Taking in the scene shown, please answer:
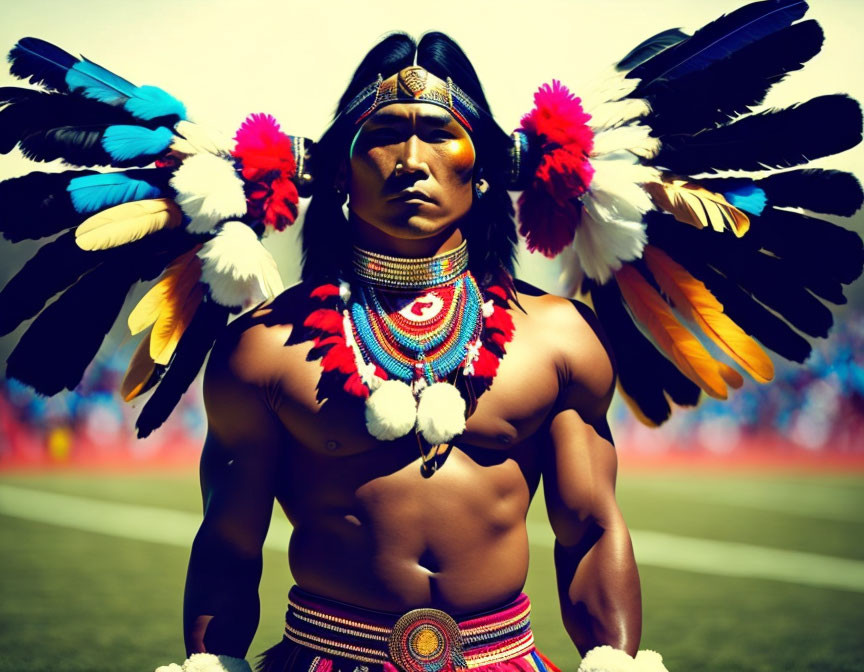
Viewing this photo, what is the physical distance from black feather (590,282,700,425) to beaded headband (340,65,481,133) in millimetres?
616

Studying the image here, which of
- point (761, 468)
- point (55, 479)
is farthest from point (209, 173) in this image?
point (761, 468)

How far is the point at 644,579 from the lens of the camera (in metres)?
9.12

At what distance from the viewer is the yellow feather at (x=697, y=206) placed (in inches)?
116

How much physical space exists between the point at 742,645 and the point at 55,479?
34.2ft

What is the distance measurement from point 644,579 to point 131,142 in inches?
278

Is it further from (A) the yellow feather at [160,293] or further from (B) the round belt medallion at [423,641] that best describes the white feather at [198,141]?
(B) the round belt medallion at [423,641]

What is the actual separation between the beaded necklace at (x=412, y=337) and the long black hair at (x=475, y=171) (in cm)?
9

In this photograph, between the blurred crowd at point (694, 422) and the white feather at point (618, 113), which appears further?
the blurred crowd at point (694, 422)

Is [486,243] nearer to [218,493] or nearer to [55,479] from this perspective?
[218,493]

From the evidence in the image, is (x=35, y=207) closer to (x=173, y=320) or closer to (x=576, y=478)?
(x=173, y=320)

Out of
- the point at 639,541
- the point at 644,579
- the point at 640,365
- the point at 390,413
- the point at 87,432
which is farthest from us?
the point at 87,432

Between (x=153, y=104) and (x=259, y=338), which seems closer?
(x=259, y=338)

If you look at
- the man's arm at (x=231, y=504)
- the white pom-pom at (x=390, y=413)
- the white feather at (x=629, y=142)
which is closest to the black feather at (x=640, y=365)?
the white feather at (x=629, y=142)

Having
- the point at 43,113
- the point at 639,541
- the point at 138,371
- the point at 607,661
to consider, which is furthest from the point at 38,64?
the point at 639,541
